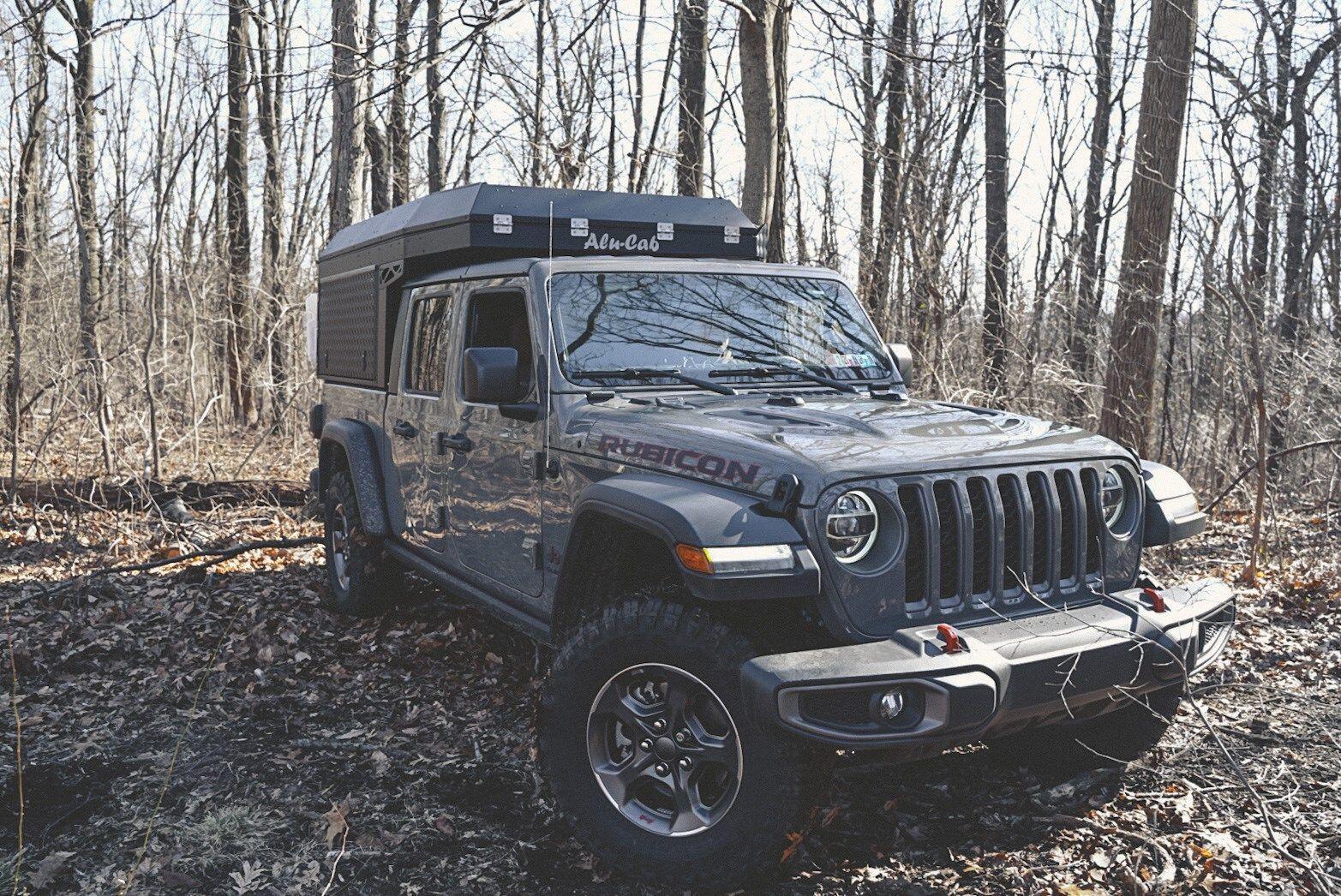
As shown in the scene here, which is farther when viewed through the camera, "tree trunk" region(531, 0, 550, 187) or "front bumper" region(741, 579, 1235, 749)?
"tree trunk" region(531, 0, 550, 187)

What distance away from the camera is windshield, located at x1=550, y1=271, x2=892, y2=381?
14.6 ft

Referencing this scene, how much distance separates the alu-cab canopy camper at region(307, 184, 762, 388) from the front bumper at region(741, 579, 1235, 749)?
2552 millimetres

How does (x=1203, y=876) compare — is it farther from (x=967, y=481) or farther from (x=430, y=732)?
(x=430, y=732)

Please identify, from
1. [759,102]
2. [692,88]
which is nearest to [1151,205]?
[759,102]

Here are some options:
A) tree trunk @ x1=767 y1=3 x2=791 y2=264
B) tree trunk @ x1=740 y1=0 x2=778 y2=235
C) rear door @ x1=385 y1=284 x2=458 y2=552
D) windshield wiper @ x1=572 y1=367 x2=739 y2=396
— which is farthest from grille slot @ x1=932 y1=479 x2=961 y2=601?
tree trunk @ x1=767 y1=3 x2=791 y2=264

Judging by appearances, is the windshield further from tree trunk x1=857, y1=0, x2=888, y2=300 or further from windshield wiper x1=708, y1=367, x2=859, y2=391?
tree trunk x1=857, y1=0, x2=888, y2=300

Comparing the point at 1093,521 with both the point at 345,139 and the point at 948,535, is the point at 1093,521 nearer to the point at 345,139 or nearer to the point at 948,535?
the point at 948,535

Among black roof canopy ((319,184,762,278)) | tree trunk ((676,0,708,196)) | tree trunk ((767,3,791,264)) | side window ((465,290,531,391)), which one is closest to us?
side window ((465,290,531,391))

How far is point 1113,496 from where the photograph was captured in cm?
386

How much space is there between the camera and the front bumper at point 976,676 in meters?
2.87

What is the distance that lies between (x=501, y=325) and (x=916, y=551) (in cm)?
235

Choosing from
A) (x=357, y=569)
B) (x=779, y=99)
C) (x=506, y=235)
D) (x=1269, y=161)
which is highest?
(x=1269, y=161)

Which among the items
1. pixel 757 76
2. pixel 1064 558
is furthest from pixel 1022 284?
pixel 1064 558

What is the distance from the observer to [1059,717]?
10.8ft
